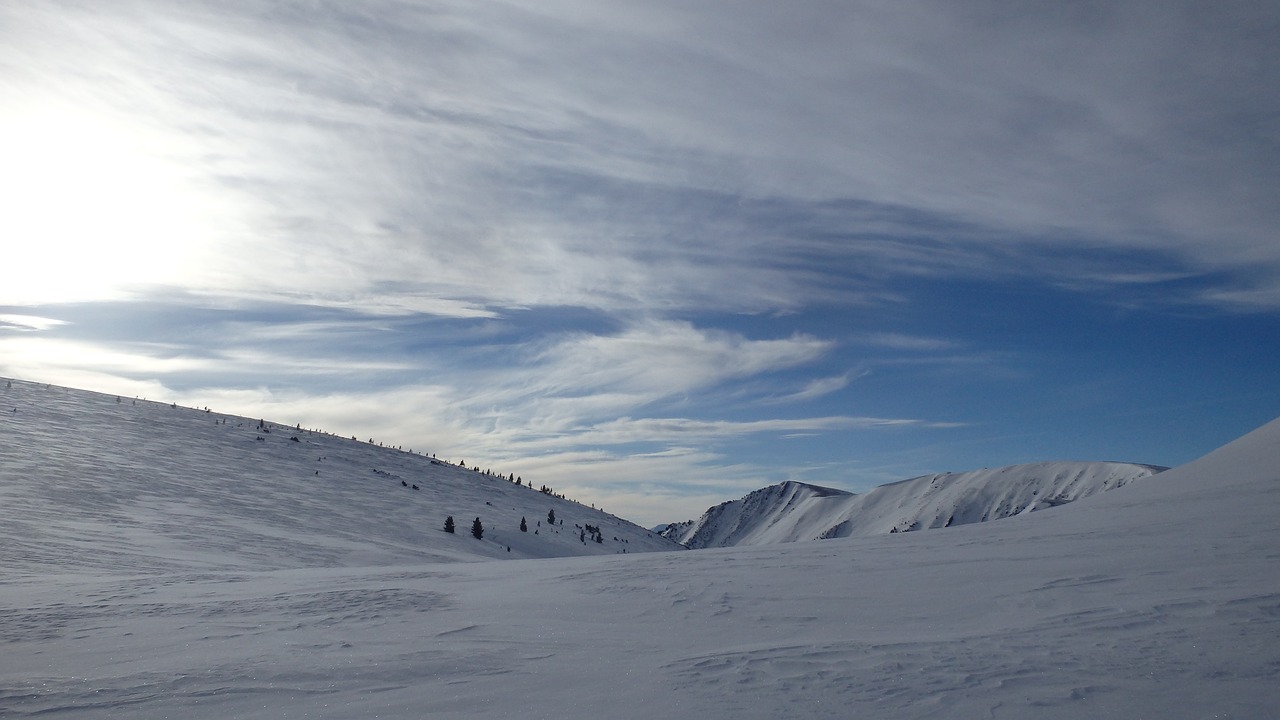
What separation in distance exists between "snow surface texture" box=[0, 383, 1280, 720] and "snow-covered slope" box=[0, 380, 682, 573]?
16.4 feet

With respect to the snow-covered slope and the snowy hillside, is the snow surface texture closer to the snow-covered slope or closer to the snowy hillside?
the snow-covered slope

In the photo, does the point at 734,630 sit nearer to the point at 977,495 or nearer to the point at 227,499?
the point at 227,499

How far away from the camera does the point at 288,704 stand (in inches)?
278

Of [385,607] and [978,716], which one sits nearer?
[978,716]

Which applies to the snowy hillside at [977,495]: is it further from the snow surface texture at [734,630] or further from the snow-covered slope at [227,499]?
the snow surface texture at [734,630]

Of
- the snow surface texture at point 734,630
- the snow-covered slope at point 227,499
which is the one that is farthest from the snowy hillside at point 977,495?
the snow surface texture at point 734,630

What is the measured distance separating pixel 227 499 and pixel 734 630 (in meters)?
28.6

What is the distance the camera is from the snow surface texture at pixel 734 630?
685 cm

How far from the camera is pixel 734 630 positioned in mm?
9266

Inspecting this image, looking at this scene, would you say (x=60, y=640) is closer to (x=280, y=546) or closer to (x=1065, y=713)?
(x=1065, y=713)

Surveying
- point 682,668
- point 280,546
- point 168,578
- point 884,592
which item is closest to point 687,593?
point 884,592

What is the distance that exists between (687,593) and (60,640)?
8193 mm

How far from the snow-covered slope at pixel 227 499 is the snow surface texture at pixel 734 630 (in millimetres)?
4994

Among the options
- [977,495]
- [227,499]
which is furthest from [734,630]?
[977,495]
